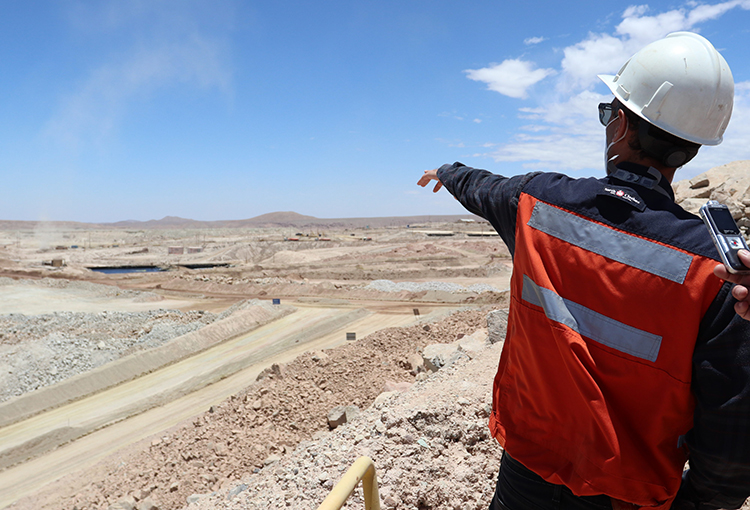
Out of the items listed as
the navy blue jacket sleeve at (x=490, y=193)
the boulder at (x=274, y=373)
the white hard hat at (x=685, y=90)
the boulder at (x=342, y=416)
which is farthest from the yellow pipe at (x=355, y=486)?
the boulder at (x=274, y=373)

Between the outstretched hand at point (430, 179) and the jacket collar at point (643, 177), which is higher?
the outstretched hand at point (430, 179)

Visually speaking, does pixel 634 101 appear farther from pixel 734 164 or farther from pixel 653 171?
pixel 734 164

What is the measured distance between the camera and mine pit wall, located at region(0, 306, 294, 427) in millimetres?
12352

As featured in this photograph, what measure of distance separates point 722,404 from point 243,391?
10134 mm

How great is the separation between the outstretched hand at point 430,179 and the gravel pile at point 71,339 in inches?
587

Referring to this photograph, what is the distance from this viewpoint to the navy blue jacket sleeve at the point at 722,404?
1.19 metres

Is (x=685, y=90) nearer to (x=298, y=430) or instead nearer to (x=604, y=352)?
(x=604, y=352)

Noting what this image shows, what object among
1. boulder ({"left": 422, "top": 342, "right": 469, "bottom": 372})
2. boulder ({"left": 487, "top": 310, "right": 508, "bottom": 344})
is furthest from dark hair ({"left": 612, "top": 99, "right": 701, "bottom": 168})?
boulder ({"left": 487, "top": 310, "right": 508, "bottom": 344})

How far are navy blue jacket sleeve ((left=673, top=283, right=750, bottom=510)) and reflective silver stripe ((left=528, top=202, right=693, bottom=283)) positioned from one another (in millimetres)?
126

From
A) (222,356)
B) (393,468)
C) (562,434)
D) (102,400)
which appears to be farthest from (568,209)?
(222,356)

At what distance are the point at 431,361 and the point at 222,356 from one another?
9.62 meters

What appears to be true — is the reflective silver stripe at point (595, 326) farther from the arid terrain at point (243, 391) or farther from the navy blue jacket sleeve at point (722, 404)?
the arid terrain at point (243, 391)

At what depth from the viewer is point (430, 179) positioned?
231 cm

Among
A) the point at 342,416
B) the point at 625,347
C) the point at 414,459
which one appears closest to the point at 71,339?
the point at 342,416
